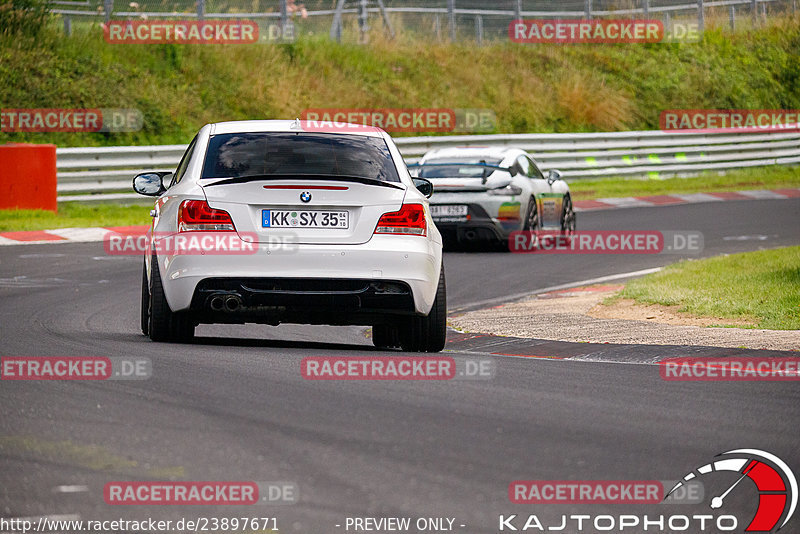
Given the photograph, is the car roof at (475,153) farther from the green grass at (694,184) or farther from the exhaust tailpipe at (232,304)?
the exhaust tailpipe at (232,304)

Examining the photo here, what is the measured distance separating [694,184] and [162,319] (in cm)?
2567

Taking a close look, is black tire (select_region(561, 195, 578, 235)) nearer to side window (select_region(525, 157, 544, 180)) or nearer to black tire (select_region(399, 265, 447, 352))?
side window (select_region(525, 157, 544, 180))

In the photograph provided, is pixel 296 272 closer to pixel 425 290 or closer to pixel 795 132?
pixel 425 290

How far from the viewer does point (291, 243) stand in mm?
8633

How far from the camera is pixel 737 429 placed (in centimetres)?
639

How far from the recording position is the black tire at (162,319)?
9047 millimetres

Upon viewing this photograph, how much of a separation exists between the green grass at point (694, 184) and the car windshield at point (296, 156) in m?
20.7

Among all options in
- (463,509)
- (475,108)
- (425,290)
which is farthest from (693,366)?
(475,108)

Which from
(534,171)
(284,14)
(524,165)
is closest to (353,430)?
(524,165)

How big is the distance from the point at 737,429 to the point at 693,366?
2.26m

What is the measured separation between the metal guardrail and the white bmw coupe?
14599mm

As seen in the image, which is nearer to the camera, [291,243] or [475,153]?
[291,243]

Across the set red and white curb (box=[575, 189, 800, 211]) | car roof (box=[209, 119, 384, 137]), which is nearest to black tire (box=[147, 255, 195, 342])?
car roof (box=[209, 119, 384, 137])

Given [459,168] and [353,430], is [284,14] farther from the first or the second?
[353,430]
